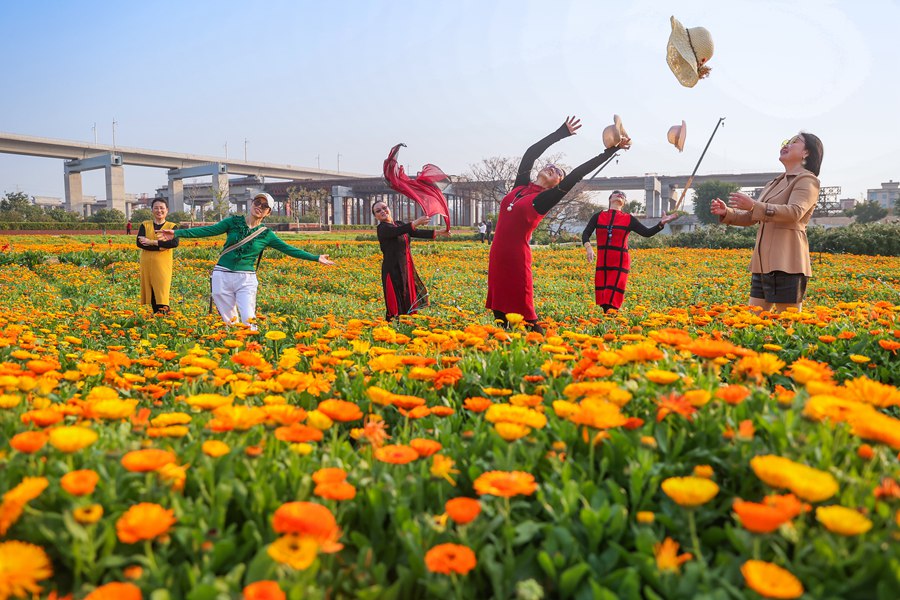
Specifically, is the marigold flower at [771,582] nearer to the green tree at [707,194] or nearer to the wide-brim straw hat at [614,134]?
the wide-brim straw hat at [614,134]

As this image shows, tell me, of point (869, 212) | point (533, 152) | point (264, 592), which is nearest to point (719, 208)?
point (533, 152)

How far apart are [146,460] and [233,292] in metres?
5.56

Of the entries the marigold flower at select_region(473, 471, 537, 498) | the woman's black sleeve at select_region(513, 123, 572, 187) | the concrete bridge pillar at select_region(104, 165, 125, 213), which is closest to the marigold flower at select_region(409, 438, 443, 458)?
the marigold flower at select_region(473, 471, 537, 498)

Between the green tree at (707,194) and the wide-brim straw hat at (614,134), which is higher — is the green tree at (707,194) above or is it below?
above

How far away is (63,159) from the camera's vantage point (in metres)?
73.9

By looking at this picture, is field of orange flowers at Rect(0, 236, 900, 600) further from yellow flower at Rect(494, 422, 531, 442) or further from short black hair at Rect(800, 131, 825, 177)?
short black hair at Rect(800, 131, 825, 177)

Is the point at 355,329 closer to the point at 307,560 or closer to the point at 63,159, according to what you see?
the point at 307,560

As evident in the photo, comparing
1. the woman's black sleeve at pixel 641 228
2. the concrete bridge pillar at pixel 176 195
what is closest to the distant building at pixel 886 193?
the concrete bridge pillar at pixel 176 195

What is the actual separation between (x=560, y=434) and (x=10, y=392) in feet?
5.63

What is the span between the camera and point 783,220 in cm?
473

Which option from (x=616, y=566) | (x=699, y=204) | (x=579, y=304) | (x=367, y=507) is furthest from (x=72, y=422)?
(x=699, y=204)

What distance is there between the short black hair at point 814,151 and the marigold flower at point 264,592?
5.11 m

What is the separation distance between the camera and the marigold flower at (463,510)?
4.01 ft

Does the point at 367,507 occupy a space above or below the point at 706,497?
below
